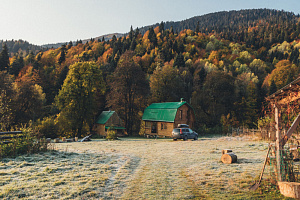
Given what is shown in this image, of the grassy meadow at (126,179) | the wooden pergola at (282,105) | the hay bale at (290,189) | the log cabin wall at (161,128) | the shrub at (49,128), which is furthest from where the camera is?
the log cabin wall at (161,128)

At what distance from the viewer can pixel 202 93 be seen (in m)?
54.2

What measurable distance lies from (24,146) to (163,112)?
2778 cm

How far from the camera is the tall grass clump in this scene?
13.5 meters

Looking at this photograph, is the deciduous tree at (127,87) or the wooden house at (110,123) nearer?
the deciduous tree at (127,87)

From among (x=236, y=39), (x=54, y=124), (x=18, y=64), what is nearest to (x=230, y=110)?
(x=54, y=124)

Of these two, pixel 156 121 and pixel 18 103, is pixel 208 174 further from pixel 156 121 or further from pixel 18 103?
pixel 18 103

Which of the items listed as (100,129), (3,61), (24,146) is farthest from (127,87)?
(3,61)

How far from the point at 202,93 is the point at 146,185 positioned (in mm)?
47755

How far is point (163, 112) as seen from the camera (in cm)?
3969

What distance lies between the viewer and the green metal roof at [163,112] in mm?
37925

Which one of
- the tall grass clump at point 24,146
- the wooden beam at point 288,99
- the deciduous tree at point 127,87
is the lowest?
the tall grass clump at point 24,146

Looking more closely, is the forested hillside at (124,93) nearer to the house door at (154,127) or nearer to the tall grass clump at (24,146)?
the tall grass clump at (24,146)

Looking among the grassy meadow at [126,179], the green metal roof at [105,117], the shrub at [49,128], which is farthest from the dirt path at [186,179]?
the green metal roof at [105,117]

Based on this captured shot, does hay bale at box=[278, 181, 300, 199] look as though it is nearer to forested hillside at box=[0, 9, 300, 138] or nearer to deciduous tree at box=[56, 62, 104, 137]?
forested hillside at box=[0, 9, 300, 138]
